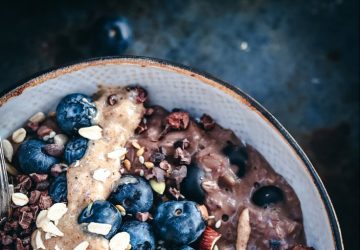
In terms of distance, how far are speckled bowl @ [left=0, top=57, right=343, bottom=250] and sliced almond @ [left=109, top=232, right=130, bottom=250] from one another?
1.30 feet

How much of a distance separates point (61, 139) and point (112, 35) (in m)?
0.62

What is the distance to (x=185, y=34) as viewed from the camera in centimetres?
200

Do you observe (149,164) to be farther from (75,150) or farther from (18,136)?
(18,136)

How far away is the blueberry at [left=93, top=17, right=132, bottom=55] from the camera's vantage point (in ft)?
6.23

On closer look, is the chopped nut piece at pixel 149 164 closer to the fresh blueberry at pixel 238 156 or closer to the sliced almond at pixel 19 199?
the fresh blueberry at pixel 238 156

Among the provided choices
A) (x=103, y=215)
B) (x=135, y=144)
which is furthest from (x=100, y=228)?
(x=135, y=144)

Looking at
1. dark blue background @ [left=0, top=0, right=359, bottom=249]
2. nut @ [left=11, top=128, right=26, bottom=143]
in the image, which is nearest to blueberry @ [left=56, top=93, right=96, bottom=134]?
nut @ [left=11, top=128, right=26, bottom=143]

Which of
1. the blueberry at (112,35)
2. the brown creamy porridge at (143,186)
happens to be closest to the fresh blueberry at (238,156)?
the brown creamy porridge at (143,186)

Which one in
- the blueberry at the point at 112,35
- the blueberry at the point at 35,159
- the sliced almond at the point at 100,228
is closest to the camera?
the sliced almond at the point at 100,228

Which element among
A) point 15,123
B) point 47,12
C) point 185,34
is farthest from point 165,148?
point 47,12

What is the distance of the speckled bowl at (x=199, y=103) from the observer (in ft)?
4.40

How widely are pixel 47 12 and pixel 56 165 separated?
826mm

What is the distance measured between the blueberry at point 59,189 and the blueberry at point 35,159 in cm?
5

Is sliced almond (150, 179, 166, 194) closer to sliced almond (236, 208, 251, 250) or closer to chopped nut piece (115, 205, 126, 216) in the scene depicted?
chopped nut piece (115, 205, 126, 216)
